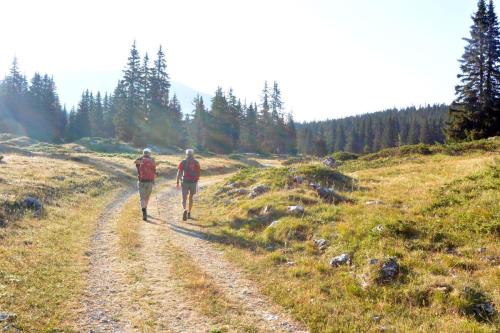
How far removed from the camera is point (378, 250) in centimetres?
959

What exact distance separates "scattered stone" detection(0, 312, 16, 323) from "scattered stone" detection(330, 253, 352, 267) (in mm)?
6784

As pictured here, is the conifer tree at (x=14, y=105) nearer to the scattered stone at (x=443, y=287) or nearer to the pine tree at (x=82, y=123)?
the pine tree at (x=82, y=123)

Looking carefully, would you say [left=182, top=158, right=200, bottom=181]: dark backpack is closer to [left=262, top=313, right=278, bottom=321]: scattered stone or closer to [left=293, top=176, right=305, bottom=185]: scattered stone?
[left=293, top=176, right=305, bottom=185]: scattered stone

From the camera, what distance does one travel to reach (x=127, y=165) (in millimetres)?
38125

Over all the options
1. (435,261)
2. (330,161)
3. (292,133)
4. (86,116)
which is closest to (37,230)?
(435,261)

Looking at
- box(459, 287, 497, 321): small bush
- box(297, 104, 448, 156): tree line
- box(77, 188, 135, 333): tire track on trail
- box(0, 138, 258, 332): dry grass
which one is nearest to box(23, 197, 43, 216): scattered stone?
box(0, 138, 258, 332): dry grass

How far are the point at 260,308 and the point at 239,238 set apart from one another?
525 cm

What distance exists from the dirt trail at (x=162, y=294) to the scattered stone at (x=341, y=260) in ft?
7.01

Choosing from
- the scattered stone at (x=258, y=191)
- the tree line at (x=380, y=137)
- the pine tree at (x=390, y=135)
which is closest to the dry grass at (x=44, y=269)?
the scattered stone at (x=258, y=191)

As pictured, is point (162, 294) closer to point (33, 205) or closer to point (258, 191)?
point (33, 205)

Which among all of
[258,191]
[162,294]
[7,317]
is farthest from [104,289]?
[258,191]

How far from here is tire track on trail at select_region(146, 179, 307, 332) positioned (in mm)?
7211

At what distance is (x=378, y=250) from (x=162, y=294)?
523 centimetres

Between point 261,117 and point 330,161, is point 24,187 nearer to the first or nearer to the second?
point 330,161
